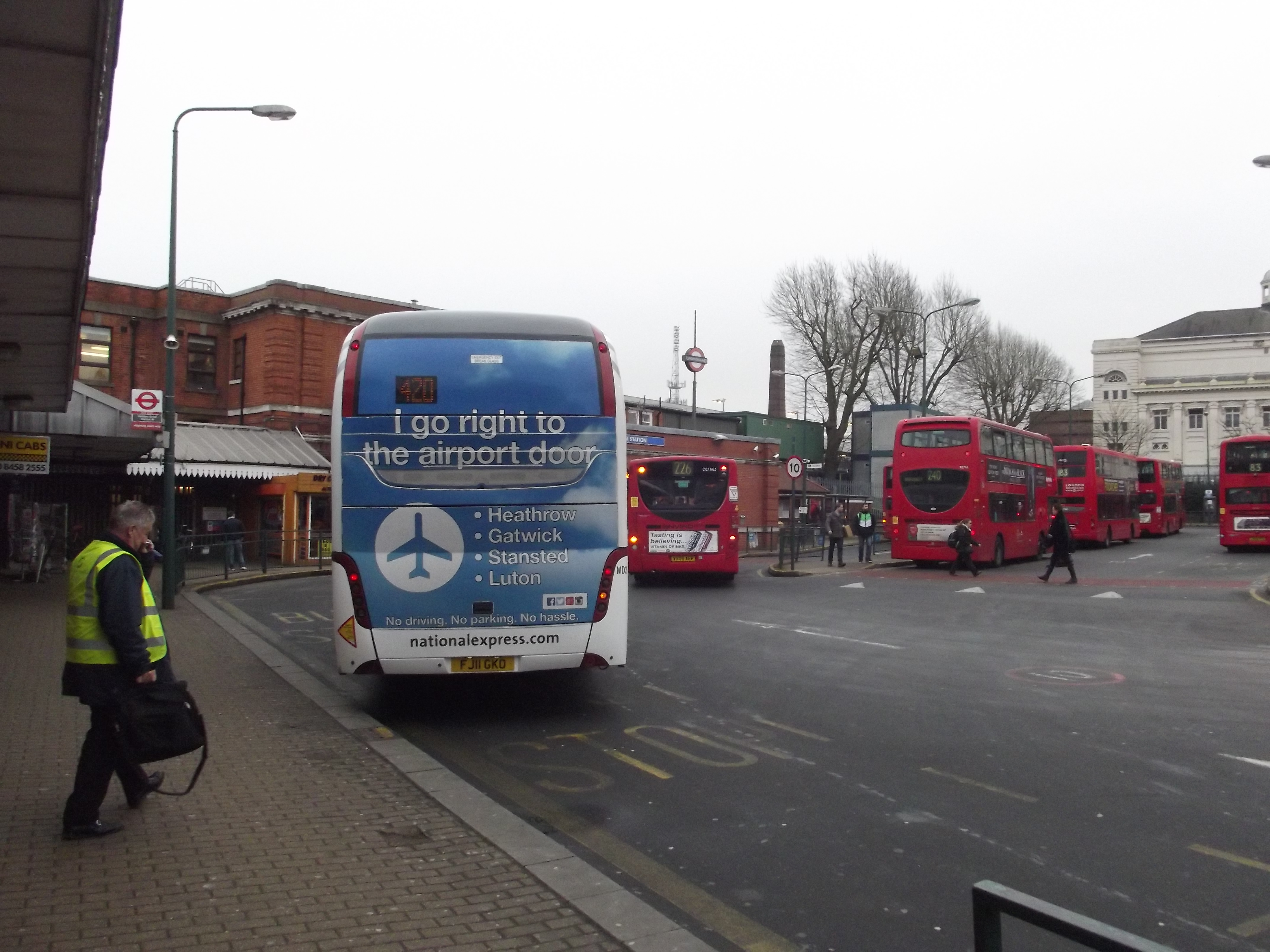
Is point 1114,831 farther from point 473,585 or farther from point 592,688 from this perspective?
point 592,688

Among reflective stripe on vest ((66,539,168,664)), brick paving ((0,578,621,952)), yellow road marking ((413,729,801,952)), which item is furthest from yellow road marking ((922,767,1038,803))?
reflective stripe on vest ((66,539,168,664))

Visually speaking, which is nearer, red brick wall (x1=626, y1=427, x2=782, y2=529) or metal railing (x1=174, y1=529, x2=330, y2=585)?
metal railing (x1=174, y1=529, x2=330, y2=585)

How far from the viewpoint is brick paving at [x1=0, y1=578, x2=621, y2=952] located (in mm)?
4355

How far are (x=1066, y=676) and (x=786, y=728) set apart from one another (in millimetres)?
4111

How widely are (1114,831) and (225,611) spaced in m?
15.2

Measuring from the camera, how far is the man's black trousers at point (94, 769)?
547 centimetres

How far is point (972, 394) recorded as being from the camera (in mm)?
62500

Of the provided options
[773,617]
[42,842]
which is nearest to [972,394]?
[773,617]

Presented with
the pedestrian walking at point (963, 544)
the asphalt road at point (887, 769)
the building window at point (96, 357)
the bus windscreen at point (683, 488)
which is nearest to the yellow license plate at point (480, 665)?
the asphalt road at point (887, 769)

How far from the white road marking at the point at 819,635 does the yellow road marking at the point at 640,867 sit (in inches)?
278

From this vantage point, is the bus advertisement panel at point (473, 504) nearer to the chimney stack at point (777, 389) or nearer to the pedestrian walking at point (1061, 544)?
the pedestrian walking at point (1061, 544)

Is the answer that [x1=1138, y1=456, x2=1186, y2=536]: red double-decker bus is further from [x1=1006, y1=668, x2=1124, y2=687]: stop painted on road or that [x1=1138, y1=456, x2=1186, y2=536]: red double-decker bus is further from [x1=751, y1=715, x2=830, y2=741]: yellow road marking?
[x1=751, y1=715, x2=830, y2=741]: yellow road marking

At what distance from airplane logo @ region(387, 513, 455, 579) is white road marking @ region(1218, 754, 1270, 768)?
583 cm

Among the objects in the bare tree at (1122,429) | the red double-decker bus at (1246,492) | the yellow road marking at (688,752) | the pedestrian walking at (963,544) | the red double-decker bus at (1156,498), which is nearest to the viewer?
the yellow road marking at (688,752)
